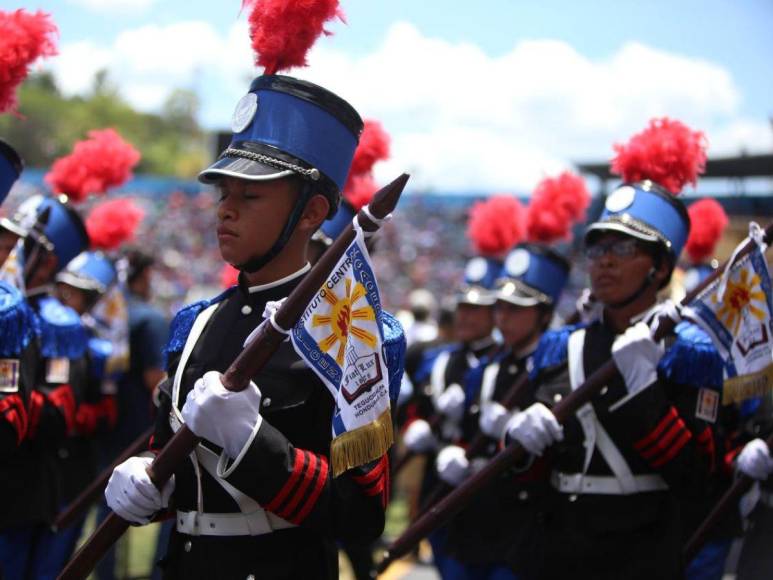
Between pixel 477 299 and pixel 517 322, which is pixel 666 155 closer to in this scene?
pixel 517 322

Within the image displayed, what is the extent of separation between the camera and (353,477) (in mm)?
2795

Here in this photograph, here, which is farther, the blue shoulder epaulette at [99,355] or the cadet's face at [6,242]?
the blue shoulder epaulette at [99,355]

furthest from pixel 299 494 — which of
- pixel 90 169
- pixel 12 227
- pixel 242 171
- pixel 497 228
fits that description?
pixel 497 228

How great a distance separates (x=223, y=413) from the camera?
2.62 metres

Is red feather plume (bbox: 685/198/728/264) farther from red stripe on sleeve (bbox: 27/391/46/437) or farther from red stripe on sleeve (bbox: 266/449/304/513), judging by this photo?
red stripe on sleeve (bbox: 266/449/304/513)

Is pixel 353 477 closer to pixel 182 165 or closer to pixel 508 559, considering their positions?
pixel 508 559

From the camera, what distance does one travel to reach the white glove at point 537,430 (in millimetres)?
4191

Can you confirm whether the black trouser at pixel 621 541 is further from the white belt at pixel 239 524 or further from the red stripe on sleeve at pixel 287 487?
the red stripe on sleeve at pixel 287 487

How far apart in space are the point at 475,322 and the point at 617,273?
2736mm

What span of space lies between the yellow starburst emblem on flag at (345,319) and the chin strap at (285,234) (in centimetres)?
38

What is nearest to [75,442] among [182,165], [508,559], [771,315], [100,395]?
[100,395]

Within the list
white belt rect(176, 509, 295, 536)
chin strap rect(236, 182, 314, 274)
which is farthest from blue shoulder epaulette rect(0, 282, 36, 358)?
white belt rect(176, 509, 295, 536)

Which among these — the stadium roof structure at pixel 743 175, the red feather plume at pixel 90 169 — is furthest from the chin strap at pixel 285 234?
the stadium roof structure at pixel 743 175

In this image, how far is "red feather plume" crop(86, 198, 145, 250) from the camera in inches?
294
